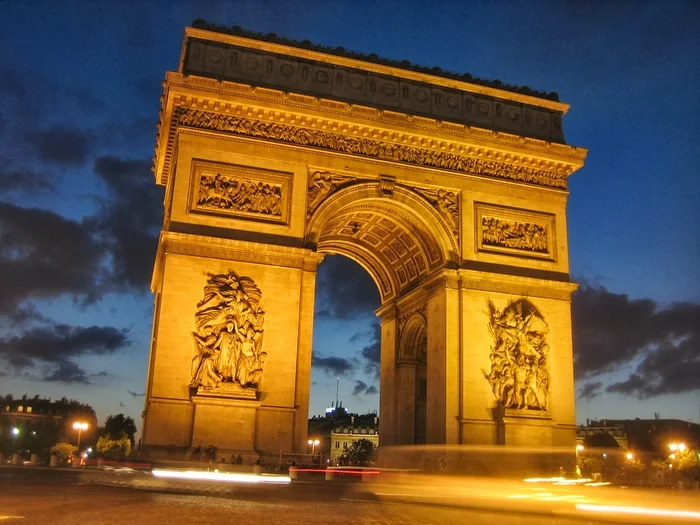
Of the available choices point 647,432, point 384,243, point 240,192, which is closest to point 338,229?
point 384,243

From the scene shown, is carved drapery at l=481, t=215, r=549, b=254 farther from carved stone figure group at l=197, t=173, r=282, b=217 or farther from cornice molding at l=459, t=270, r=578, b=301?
carved stone figure group at l=197, t=173, r=282, b=217

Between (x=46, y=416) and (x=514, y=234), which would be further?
(x=46, y=416)

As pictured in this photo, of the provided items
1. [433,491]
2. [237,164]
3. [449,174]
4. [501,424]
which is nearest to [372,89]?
[449,174]

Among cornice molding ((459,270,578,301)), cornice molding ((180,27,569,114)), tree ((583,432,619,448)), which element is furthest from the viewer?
tree ((583,432,619,448))

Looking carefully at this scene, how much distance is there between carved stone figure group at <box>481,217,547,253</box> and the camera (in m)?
25.7

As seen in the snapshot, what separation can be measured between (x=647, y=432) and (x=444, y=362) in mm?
82687

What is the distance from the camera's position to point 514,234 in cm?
2611

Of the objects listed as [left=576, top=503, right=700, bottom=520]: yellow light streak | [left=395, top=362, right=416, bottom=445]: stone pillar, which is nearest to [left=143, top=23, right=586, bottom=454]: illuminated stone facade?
[left=395, top=362, right=416, bottom=445]: stone pillar

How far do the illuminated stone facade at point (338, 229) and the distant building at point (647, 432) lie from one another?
58716 mm

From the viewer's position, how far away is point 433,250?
2578 cm

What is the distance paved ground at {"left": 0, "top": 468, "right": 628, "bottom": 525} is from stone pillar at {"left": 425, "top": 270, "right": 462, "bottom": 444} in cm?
823

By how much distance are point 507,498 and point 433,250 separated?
12.3 metres

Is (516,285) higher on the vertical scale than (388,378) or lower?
higher

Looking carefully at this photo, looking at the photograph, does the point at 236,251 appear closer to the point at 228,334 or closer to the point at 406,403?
the point at 228,334
